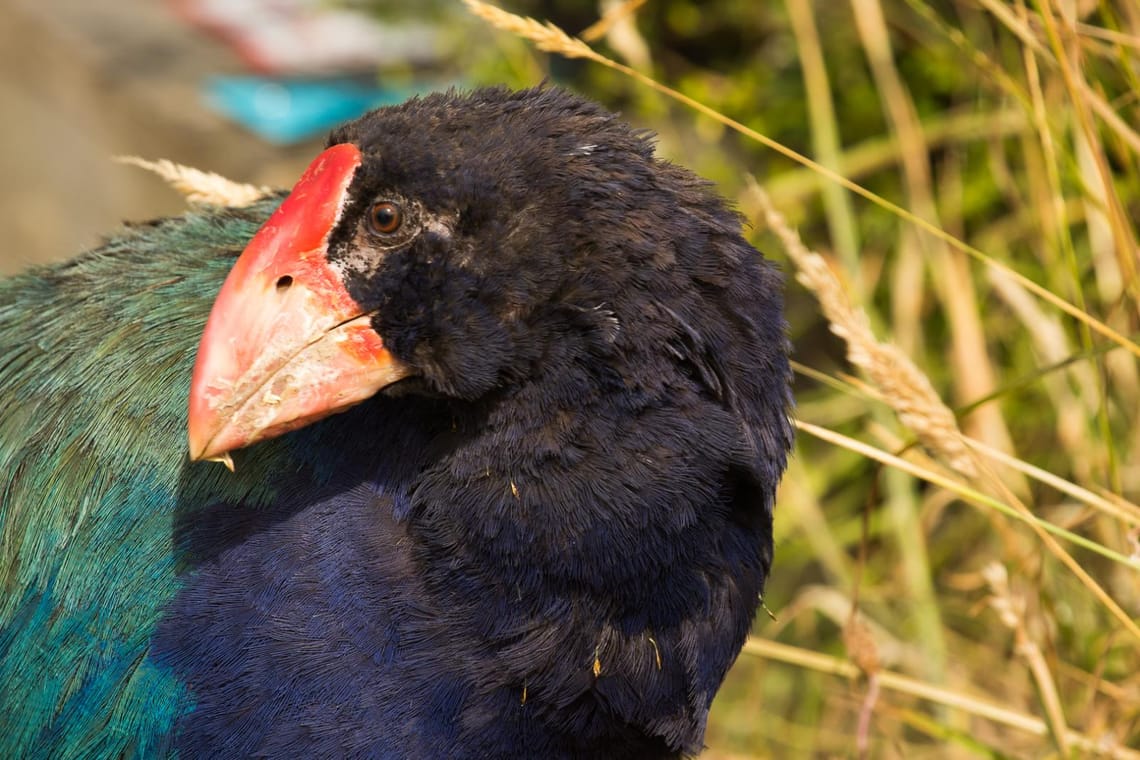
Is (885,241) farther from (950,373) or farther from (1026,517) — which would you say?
(1026,517)

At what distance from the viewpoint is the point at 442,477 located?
1.84 m

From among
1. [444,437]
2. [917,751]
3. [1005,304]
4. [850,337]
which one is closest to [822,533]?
[917,751]

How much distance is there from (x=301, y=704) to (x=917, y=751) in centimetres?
178

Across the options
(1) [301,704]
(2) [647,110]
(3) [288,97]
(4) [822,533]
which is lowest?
(4) [822,533]

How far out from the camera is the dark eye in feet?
5.78

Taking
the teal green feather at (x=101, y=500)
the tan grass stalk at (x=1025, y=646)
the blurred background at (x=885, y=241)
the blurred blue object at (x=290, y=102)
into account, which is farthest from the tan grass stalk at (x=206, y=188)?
the blurred blue object at (x=290, y=102)

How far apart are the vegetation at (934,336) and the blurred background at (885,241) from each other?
11 mm

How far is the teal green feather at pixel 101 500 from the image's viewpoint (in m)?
1.92

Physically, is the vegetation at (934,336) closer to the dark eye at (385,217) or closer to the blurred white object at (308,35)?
the dark eye at (385,217)

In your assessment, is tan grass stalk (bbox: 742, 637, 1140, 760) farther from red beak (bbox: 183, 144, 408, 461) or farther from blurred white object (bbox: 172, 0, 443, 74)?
blurred white object (bbox: 172, 0, 443, 74)

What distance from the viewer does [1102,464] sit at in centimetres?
273

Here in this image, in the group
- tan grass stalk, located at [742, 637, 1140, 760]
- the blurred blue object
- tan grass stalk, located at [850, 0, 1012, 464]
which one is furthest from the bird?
the blurred blue object

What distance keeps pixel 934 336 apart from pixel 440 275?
2.47 metres

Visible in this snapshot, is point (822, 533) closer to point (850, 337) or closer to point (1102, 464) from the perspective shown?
point (1102, 464)
